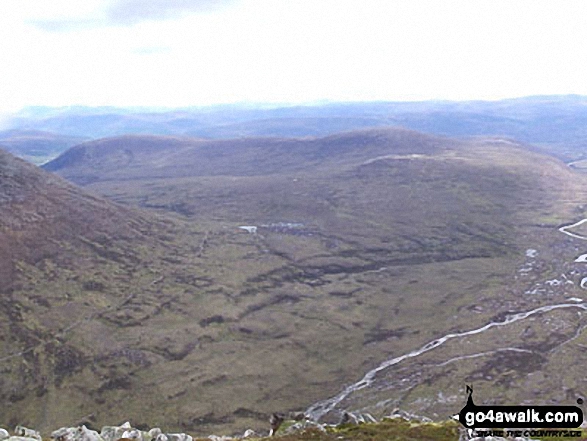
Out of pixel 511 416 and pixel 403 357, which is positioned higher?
pixel 511 416

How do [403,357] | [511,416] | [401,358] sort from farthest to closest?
[403,357], [401,358], [511,416]

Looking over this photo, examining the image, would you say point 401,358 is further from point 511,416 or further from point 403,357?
point 511,416

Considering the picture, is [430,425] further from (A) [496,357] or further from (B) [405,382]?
(A) [496,357]

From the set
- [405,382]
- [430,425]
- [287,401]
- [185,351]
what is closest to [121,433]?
[430,425]

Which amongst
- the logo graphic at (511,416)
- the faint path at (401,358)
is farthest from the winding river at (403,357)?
the logo graphic at (511,416)

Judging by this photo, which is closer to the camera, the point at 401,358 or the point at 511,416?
the point at 511,416

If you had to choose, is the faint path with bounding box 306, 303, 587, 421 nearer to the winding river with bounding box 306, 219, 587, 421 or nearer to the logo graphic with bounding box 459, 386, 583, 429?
the winding river with bounding box 306, 219, 587, 421

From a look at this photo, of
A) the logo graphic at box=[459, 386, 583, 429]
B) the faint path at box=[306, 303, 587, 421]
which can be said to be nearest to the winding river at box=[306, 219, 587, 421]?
the faint path at box=[306, 303, 587, 421]

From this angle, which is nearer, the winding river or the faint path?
the faint path

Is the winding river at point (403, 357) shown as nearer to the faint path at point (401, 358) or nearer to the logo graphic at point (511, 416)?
the faint path at point (401, 358)

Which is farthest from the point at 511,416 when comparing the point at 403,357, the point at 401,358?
the point at 403,357

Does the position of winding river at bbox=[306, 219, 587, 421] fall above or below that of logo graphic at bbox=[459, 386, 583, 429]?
below
